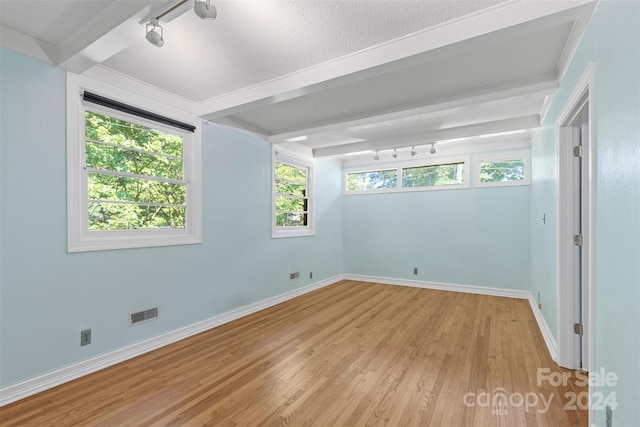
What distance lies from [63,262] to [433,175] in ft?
17.4

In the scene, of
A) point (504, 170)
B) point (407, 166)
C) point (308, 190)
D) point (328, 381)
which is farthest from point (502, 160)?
point (328, 381)

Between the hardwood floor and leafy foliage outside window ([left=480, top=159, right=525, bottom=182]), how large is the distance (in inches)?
89.9

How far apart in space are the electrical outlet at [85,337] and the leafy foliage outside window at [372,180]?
493 cm

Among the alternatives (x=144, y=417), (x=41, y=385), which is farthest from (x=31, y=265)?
(x=144, y=417)

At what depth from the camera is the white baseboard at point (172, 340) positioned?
207 cm

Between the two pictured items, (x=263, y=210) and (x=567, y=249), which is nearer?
(x=567, y=249)

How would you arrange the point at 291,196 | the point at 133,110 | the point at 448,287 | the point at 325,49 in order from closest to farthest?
the point at 325,49
the point at 133,110
the point at 291,196
the point at 448,287

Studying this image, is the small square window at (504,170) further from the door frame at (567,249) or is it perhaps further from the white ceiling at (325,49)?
the door frame at (567,249)

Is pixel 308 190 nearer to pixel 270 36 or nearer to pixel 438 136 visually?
pixel 438 136

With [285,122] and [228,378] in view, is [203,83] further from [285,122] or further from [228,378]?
[228,378]

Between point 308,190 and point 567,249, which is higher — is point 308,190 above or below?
above

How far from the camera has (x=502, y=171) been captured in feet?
15.7

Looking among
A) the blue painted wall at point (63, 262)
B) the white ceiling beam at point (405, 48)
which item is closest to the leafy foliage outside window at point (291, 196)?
the blue painted wall at point (63, 262)

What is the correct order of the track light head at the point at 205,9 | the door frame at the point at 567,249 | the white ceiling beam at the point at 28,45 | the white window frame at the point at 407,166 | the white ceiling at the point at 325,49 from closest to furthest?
the track light head at the point at 205,9 → the white ceiling at the point at 325,49 → the white ceiling beam at the point at 28,45 → the door frame at the point at 567,249 → the white window frame at the point at 407,166
